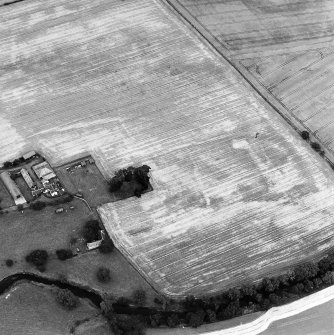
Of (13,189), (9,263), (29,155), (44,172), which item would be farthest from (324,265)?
(29,155)

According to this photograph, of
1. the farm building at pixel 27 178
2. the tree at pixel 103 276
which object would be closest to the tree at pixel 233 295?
the tree at pixel 103 276

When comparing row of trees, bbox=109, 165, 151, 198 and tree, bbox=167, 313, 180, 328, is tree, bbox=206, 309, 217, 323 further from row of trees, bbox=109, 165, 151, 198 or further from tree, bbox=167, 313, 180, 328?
row of trees, bbox=109, 165, 151, 198

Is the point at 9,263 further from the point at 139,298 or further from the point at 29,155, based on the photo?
the point at 29,155

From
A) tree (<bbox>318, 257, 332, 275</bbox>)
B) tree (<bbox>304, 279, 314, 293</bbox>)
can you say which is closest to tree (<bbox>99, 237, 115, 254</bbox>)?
tree (<bbox>304, 279, 314, 293</bbox>)

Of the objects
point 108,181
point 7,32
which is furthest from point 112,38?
point 108,181

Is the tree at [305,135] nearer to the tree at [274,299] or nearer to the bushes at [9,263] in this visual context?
the tree at [274,299]

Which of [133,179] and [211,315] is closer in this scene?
[211,315]

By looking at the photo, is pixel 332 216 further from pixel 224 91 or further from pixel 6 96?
pixel 6 96
